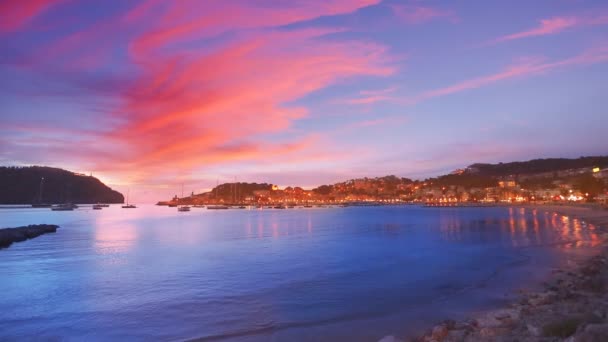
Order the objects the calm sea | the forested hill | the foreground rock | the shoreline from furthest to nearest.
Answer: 1. the forested hill
2. the foreground rock
3. the calm sea
4. the shoreline

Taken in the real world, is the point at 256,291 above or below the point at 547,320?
below

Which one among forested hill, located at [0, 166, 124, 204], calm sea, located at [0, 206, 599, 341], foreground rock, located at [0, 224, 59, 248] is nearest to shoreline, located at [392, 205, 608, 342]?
calm sea, located at [0, 206, 599, 341]

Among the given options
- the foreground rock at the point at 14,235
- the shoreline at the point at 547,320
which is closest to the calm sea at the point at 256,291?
the shoreline at the point at 547,320

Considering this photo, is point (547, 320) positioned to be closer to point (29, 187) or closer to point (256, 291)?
point (256, 291)

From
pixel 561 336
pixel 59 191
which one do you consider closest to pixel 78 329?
pixel 561 336

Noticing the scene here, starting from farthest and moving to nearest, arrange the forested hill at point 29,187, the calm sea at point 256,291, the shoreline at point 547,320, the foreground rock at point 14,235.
→ the forested hill at point 29,187, the foreground rock at point 14,235, the calm sea at point 256,291, the shoreline at point 547,320

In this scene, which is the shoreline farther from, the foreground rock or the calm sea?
the foreground rock

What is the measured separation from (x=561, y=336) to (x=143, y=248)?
→ 99.6 ft

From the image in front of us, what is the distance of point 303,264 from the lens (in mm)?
22000

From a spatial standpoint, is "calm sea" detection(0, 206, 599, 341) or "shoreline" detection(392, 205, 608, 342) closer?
"shoreline" detection(392, 205, 608, 342)

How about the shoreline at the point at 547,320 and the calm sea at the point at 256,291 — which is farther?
the calm sea at the point at 256,291

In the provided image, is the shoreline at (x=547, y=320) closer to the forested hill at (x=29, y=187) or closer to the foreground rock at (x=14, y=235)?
the foreground rock at (x=14, y=235)

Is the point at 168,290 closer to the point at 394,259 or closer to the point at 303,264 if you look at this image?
the point at 303,264

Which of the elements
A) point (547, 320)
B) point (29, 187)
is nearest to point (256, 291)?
point (547, 320)
